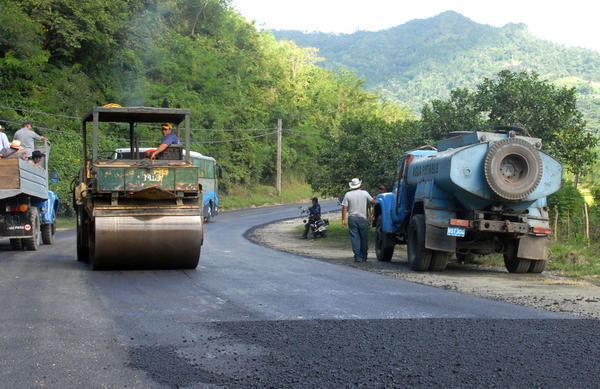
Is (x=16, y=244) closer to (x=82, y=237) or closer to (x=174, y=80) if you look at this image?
(x=82, y=237)

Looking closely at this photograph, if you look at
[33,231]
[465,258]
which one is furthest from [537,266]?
[33,231]

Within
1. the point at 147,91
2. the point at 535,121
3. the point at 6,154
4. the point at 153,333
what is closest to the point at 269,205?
the point at 147,91

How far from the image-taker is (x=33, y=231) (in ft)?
53.3

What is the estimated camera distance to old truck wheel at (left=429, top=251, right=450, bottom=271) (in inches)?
550

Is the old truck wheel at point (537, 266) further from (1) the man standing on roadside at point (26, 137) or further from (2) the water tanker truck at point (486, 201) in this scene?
(1) the man standing on roadside at point (26, 137)

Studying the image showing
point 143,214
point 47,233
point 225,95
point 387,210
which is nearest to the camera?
point 143,214

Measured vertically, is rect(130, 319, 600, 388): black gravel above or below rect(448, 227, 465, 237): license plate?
below

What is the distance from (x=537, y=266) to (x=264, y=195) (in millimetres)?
47456

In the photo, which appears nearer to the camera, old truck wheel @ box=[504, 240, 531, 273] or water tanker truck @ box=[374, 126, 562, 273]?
water tanker truck @ box=[374, 126, 562, 273]

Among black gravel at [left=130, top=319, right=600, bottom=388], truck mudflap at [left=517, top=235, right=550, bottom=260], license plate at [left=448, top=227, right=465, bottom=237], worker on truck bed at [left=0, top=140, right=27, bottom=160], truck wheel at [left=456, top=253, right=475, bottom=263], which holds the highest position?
worker on truck bed at [left=0, top=140, right=27, bottom=160]

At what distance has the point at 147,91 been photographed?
49688 mm

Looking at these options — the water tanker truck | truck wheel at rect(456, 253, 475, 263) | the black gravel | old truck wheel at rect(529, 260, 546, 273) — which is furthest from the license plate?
the black gravel

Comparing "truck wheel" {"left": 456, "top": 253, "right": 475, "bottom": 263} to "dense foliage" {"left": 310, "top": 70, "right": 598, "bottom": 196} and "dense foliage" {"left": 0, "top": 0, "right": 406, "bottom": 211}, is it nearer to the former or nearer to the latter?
"dense foliage" {"left": 310, "top": 70, "right": 598, "bottom": 196}

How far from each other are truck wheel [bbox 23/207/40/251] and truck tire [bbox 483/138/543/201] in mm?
10185
